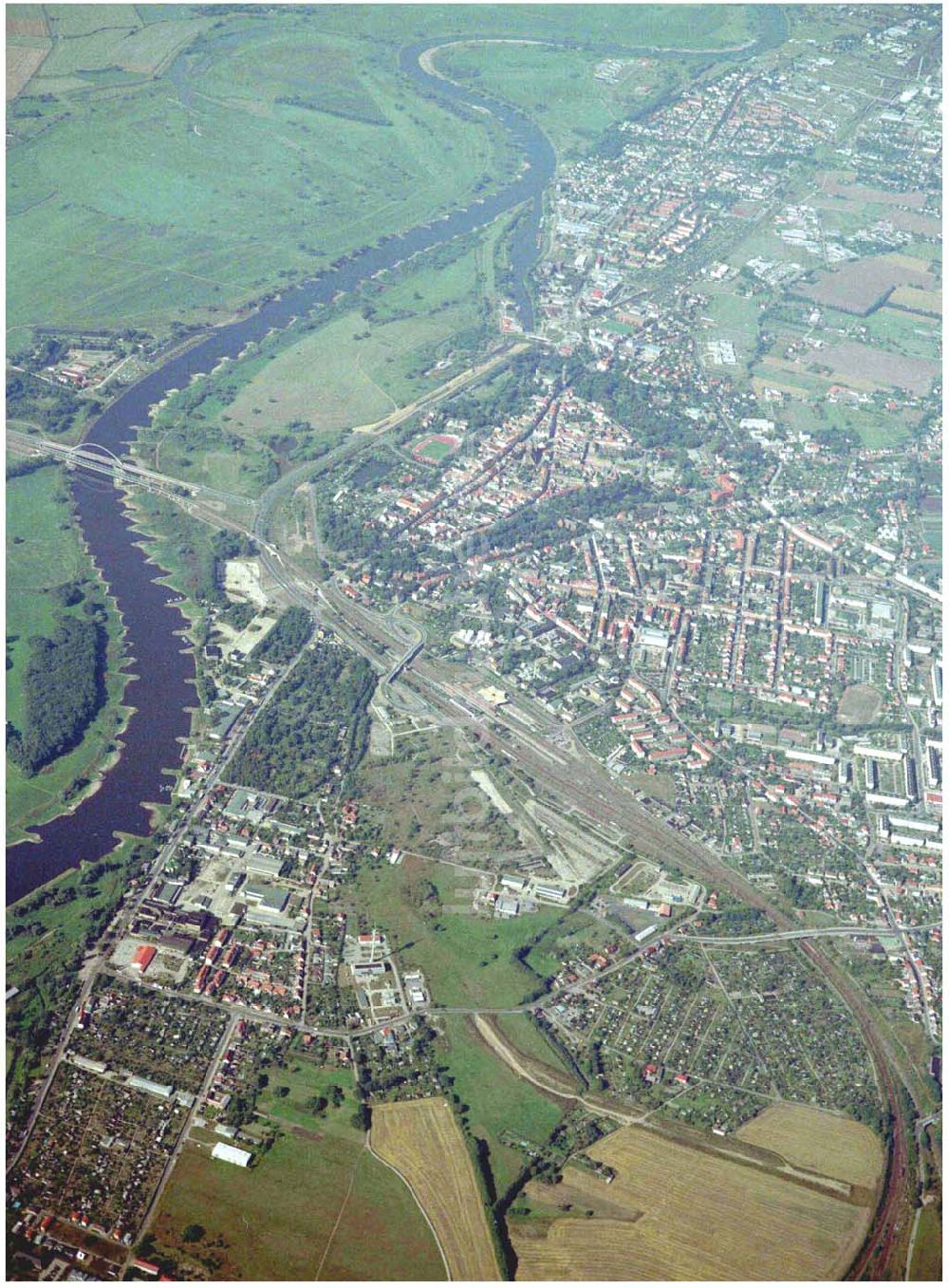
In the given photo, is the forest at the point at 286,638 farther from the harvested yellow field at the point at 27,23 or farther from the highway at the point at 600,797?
the harvested yellow field at the point at 27,23

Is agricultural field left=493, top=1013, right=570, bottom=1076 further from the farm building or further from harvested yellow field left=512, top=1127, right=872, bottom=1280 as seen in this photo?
the farm building

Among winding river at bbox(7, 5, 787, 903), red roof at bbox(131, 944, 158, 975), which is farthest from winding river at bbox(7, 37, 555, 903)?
red roof at bbox(131, 944, 158, 975)

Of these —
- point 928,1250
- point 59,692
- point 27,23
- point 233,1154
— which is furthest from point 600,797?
point 27,23

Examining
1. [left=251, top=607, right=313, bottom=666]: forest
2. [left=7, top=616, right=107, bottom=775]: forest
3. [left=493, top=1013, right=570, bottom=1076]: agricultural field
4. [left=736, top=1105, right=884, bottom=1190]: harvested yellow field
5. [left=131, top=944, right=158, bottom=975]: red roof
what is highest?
[left=7, top=616, right=107, bottom=775]: forest

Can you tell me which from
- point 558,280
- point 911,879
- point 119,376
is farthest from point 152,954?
point 558,280

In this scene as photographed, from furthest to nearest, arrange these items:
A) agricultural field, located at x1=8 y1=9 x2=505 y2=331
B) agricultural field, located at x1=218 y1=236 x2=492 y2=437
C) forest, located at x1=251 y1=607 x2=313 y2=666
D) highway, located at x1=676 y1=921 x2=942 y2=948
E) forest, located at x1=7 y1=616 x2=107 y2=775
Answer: agricultural field, located at x1=8 y1=9 x2=505 y2=331
agricultural field, located at x1=218 y1=236 x2=492 y2=437
forest, located at x1=251 y1=607 x2=313 y2=666
forest, located at x1=7 y1=616 x2=107 y2=775
highway, located at x1=676 y1=921 x2=942 y2=948

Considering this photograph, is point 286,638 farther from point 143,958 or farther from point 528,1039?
point 528,1039

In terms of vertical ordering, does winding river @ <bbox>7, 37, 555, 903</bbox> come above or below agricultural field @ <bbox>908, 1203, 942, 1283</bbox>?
above
